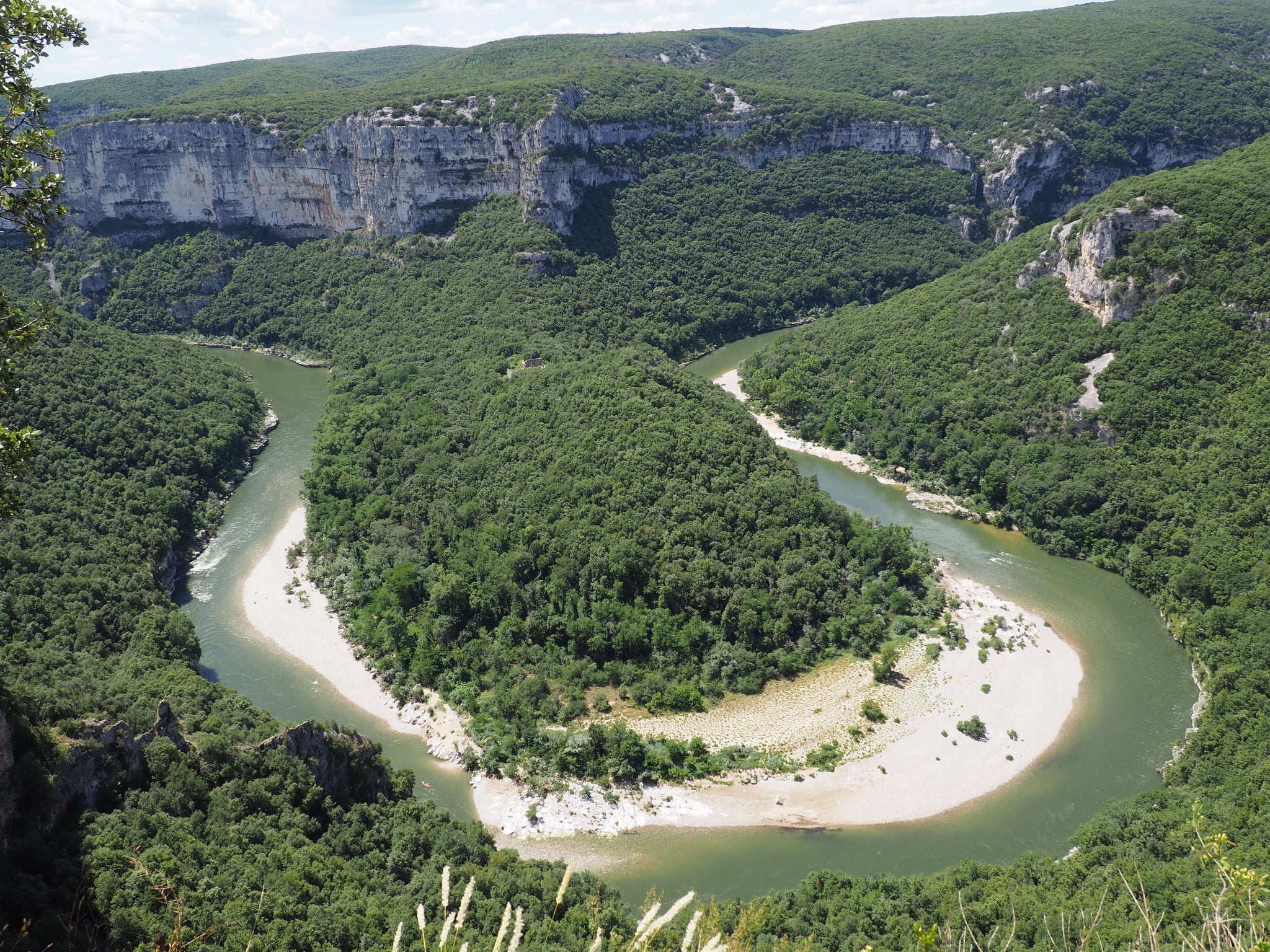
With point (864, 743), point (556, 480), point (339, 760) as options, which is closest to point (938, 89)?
point (556, 480)

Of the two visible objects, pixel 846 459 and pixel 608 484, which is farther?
pixel 846 459

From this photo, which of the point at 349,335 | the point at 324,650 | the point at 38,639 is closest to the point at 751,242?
the point at 349,335

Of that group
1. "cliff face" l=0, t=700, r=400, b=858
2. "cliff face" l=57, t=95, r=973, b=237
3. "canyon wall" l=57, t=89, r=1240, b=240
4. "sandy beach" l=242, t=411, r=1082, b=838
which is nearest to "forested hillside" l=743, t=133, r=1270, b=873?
"sandy beach" l=242, t=411, r=1082, b=838

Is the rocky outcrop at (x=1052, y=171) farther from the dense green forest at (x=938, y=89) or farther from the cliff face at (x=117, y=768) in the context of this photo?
the cliff face at (x=117, y=768)

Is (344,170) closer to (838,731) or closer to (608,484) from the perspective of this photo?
(608,484)

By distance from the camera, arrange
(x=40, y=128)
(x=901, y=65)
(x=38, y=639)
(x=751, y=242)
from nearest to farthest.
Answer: (x=40, y=128)
(x=38, y=639)
(x=751, y=242)
(x=901, y=65)

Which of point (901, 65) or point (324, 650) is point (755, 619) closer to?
point (324, 650)

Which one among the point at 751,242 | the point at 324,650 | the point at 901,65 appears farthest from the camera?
the point at 901,65

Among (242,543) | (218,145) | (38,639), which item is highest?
(218,145)
